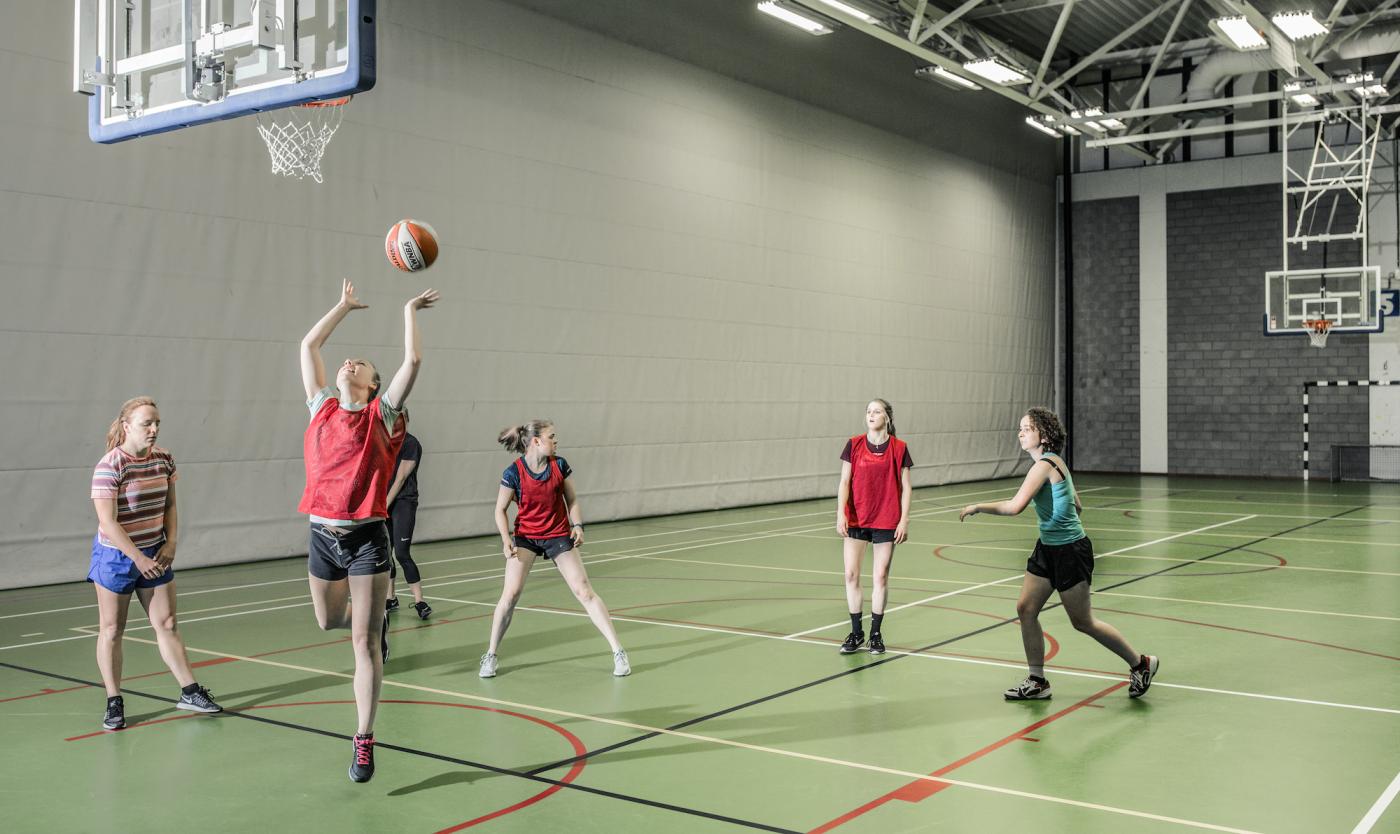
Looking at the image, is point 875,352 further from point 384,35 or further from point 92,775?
point 92,775

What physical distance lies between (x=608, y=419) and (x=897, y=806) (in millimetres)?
14013

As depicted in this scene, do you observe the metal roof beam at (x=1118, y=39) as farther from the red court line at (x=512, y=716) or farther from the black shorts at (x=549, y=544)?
the red court line at (x=512, y=716)

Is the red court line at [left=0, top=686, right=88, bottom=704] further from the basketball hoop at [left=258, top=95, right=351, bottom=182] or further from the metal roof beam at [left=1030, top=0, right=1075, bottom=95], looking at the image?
the metal roof beam at [left=1030, top=0, right=1075, bottom=95]

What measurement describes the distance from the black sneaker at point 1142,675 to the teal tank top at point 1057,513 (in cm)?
95

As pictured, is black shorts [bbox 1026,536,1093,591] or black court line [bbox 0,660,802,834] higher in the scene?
black shorts [bbox 1026,536,1093,591]

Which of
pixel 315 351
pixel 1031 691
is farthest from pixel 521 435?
pixel 1031 691

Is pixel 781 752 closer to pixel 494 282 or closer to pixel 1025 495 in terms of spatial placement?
pixel 1025 495

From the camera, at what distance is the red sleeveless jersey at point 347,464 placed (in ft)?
18.8

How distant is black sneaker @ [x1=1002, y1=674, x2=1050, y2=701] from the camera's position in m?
7.41

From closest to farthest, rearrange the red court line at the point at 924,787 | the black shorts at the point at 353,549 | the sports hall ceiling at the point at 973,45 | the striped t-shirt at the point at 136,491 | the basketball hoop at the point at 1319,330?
the red court line at the point at 924,787 → the black shorts at the point at 353,549 → the striped t-shirt at the point at 136,491 → the sports hall ceiling at the point at 973,45 → the basketball hoop at the point at 1319,330

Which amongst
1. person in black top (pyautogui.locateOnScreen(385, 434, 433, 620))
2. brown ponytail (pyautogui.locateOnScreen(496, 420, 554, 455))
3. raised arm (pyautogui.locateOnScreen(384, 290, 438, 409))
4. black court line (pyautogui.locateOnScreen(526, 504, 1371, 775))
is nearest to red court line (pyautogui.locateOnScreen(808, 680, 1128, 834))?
black court line (pyautogui.locateOnScreen(526, 504, 1371, 775))

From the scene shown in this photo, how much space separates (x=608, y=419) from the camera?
754 inches

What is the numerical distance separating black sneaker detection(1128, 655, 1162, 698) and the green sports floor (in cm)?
10

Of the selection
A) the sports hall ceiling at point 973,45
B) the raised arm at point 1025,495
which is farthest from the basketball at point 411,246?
the sports hall ceiling at point 973,45
